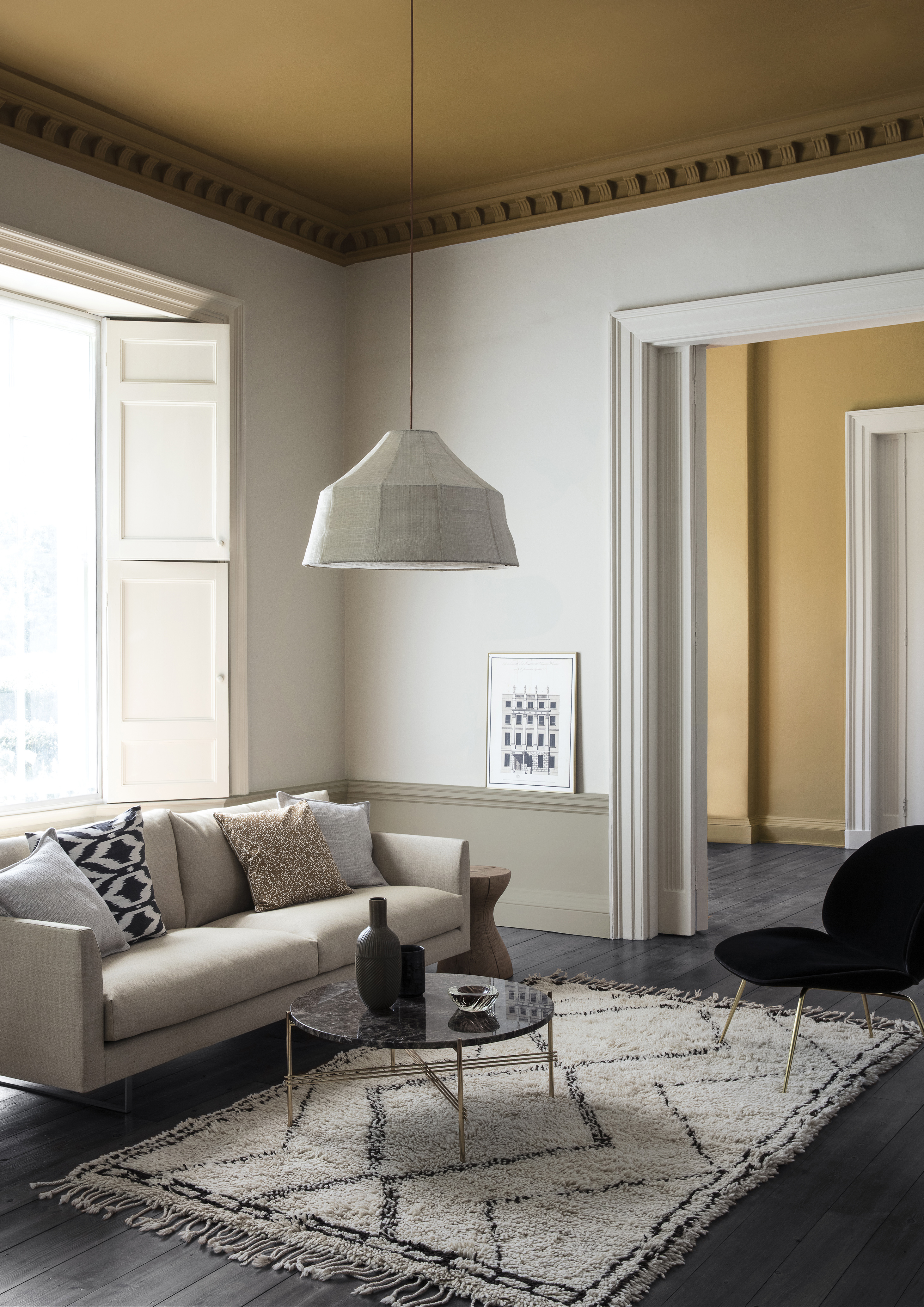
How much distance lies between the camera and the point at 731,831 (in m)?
8.48

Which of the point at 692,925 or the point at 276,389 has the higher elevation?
the point at 276,389

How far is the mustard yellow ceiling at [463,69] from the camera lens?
4164 millimetres

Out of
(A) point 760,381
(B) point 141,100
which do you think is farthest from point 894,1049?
(A) point 760,381

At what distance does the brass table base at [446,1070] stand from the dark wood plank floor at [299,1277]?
26 cm

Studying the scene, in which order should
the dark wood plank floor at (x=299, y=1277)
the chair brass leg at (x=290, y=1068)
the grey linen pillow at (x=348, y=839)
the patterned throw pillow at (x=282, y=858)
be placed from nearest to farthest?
the dark wood plank floor at (x=299, y=1277)
the chair brass leg at (x=290, y=1068)
the patterned throw pillow at (x=282, y=858)
the grey linen pillow at (x=348, y=839)

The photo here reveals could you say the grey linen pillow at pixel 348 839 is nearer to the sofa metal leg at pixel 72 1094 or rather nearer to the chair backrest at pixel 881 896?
the sofa metal leg at pixel 72 1094

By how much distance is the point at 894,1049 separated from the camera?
3.91 m

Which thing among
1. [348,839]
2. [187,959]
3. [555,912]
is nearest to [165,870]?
[187,959]

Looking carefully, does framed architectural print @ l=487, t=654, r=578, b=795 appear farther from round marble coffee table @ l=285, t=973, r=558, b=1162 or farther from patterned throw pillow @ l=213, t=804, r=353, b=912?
round marble coffee table @ l=285, t=973, r=558, b=1162

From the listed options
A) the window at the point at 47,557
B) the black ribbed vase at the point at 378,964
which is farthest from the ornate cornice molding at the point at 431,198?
the black ribbed vase at the point at 378,964

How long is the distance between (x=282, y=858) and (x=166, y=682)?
1.33 meters

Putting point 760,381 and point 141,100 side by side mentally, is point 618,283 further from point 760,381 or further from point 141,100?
point 760,381

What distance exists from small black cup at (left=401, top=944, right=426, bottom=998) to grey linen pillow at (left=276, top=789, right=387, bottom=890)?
1337 mm

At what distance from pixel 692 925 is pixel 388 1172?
2935 mm
